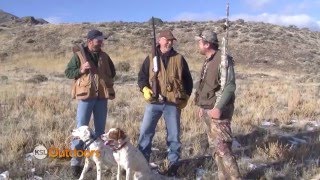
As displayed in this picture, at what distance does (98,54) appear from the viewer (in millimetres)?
6738

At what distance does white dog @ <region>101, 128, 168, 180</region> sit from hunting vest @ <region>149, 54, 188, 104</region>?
1.03m

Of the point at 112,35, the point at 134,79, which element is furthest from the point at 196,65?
the point at 112,35

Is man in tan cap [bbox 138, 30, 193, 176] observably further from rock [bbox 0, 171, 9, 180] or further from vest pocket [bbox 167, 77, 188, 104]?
rock [bbox 0, 171, 9, 180]

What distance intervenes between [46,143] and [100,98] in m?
1.55

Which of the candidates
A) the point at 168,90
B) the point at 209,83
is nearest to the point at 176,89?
the point at 168,90

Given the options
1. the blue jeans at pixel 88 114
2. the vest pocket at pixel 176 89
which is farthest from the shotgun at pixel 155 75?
the blue jeans at pixel 88 114

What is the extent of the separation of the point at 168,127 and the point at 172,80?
0.69 m

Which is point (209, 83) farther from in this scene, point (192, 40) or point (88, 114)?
point (192, 40)

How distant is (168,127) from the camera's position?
6922mm

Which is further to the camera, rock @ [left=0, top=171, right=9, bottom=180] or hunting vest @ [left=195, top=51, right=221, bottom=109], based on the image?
rock @ [left=0, top=171, right=9, bottom=180]

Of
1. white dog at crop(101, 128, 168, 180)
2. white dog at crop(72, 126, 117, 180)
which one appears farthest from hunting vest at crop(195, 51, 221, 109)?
white dog at crop(72, 126, 117, 180)

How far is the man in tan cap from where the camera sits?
6.71m

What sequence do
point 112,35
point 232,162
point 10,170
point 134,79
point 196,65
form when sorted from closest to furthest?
point 232,162 < point 10,170 < point 134,79 < point 196,65 < point 112,35

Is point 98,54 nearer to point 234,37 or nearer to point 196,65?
point 196,65
